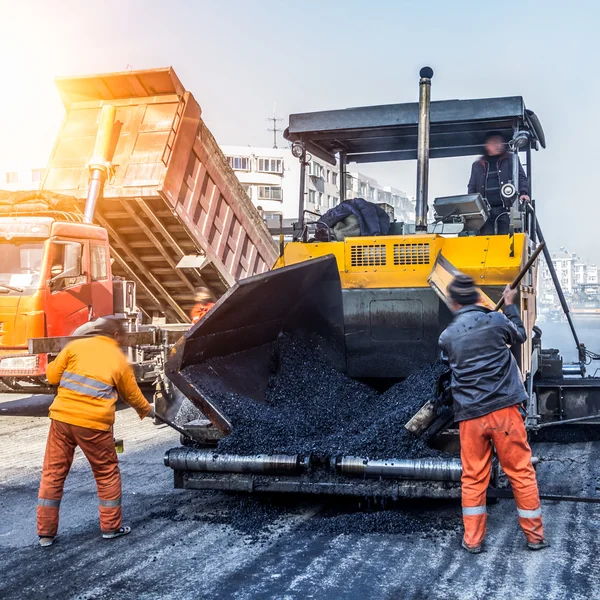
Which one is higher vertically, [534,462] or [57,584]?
[534,462]

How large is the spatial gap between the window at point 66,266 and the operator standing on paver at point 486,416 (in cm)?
495

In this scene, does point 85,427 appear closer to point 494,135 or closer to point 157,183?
point 494,135

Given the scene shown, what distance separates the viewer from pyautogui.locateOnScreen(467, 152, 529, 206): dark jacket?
5730 millimetres

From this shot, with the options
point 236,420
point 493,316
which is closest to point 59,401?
point 236,420

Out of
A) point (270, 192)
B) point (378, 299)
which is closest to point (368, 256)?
point (378, 299)

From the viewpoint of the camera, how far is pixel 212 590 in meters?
3.23

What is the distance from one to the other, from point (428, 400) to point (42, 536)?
2288mm

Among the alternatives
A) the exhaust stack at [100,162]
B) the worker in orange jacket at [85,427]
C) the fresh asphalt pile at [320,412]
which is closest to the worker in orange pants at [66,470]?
the worker in orange jacket at [85,427]

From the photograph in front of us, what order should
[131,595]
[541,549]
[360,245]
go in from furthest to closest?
1. [360,245]
2. [541,549]
3. [131,595]

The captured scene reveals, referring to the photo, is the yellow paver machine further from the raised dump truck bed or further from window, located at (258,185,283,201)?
window, located at (258,185,283,201)

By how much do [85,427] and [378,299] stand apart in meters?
2.32

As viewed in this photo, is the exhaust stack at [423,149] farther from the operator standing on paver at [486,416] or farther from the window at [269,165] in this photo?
the window at [269,165]

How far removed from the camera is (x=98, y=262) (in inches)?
321

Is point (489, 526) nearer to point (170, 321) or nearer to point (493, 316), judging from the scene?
point (493, 316)
